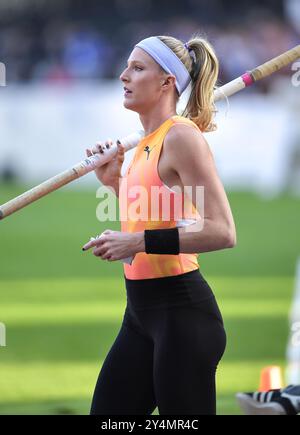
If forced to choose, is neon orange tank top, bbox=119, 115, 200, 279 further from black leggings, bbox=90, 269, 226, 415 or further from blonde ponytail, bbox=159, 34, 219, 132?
blonde ponytail, bbox=159, 34, 219, 132

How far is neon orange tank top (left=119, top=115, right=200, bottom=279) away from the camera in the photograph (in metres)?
5.27

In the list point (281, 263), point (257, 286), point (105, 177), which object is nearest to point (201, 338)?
point (105, 177)

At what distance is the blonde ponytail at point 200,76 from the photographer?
5547 millimetres

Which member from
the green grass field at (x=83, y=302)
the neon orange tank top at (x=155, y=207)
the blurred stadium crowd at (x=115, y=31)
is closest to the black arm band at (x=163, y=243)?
the neon orange tank top at (x=155, y=207)

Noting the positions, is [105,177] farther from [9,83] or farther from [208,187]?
[9,83]

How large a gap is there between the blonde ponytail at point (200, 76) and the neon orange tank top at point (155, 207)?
0.73 ft

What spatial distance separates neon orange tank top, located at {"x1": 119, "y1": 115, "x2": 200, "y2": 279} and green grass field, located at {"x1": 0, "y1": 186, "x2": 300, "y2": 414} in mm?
2505

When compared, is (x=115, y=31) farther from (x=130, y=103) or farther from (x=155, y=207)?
(x=155, y=207)

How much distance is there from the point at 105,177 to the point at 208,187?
86 centimetres

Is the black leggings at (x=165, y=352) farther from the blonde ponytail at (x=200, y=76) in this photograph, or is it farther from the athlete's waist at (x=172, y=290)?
the blonde ponytail at (x=200, y=76)

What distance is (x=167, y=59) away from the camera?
5496 mm

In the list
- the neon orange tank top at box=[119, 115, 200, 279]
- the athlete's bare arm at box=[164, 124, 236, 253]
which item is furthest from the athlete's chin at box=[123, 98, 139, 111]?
the athlete's bare arm at box=[164, 124, 236, 253]

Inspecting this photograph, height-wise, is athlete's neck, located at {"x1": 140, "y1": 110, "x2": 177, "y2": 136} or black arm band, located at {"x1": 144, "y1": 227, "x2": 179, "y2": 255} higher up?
athlete's neck, located at {"x1": 140, "y1": 110, "x2": 177, "y2": 136}

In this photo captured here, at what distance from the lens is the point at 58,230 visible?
20.4 meters
